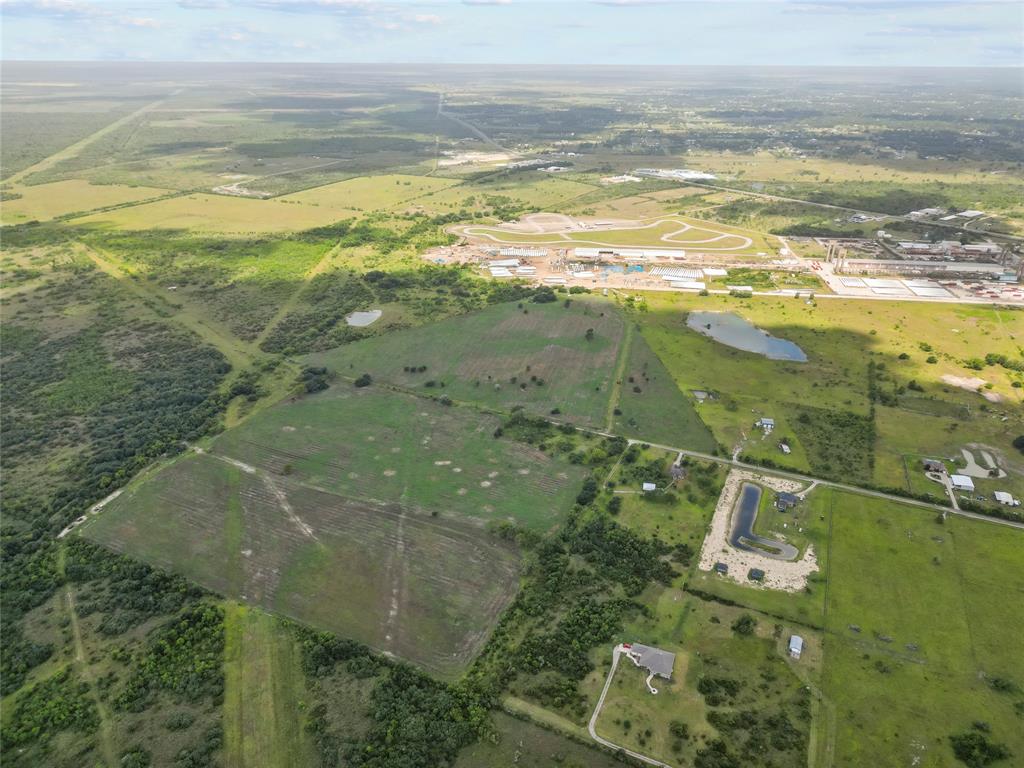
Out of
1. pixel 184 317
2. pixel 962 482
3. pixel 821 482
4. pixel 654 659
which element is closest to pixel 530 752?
pixel 654 659

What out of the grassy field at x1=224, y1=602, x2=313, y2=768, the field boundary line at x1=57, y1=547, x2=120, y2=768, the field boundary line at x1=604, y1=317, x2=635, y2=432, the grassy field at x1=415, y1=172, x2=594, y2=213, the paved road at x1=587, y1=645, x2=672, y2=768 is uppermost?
the grassy field at x1=415, y1=172, x2=594, y2=213

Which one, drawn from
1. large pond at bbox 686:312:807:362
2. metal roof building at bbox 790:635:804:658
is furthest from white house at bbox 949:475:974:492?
large pond at bbox 686:312:807:362

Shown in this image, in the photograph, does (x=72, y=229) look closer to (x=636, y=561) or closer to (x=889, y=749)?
(x=636, y=561)

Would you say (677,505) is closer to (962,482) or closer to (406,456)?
(962,482)

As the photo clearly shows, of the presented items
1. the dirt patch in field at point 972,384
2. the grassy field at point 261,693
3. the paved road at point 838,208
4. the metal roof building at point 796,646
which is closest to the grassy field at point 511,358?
the metal roof building at point 796,646

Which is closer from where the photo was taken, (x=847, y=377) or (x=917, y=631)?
(x=917, y=631)

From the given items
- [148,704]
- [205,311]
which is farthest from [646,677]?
[205,311]

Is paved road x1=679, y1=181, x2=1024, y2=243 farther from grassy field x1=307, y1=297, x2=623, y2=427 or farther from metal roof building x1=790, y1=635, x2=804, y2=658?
metal roof building x1=790, y1=635, x2=804, y2=658
